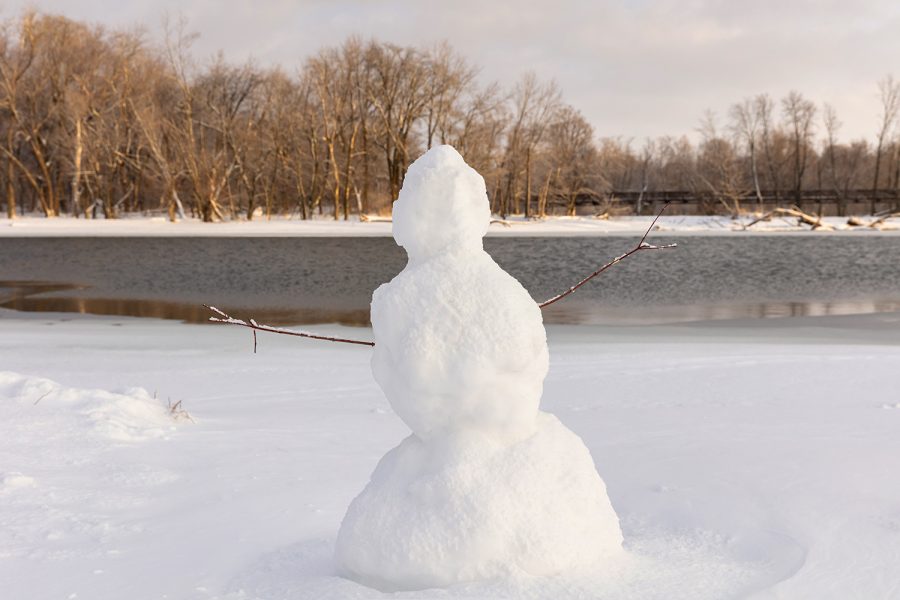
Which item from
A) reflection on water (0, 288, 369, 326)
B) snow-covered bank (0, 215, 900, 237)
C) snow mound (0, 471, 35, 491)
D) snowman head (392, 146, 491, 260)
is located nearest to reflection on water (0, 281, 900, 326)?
reflection on water (0, 288, 369, 326)

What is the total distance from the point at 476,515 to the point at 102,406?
4.67 m

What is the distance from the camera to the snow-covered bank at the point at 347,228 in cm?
4431

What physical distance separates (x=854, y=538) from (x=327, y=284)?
21.0 meters

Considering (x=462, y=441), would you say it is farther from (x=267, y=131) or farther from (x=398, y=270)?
(x=267, y=131)

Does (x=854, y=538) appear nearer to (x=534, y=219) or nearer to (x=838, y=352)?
(x=838, y=352)

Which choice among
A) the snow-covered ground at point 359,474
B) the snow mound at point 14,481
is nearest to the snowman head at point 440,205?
the snow-covered ground at point 359,474

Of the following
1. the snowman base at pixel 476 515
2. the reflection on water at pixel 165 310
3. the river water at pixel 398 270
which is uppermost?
the snowman base at pixel 476 515

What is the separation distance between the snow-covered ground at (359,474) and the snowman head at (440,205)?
1338mm

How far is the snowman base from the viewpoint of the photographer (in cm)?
310

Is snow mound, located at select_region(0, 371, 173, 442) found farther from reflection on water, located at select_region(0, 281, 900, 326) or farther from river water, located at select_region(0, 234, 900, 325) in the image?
river water, located at select_region(0, 234, 900, 325)

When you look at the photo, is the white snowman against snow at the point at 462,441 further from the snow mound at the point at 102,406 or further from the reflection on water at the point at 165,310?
the reflection on water at the point at 165,310

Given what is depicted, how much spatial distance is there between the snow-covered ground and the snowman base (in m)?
0.09

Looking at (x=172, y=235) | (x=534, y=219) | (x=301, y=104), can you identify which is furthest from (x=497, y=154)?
(x=172, y=235)

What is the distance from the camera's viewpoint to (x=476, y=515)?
10.1ft
